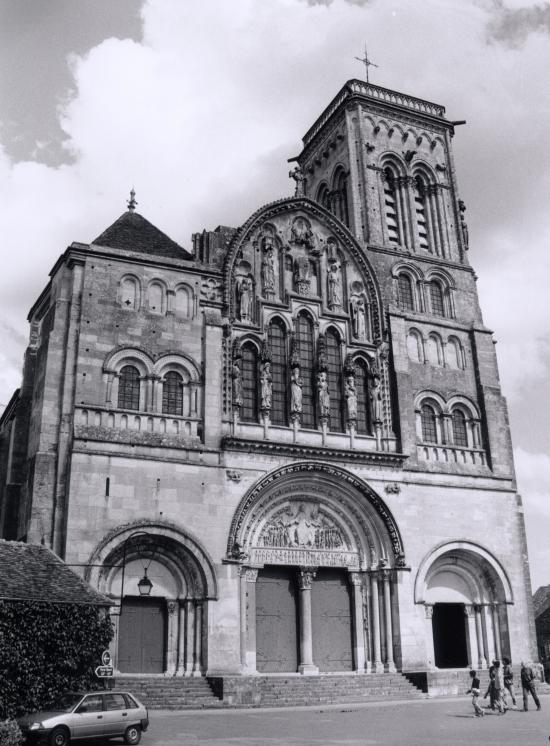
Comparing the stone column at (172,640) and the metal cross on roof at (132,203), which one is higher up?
the metal cross on roof at (132,203)

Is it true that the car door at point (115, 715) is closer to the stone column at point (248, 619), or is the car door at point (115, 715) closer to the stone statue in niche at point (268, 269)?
the stone column at point (248, 619)

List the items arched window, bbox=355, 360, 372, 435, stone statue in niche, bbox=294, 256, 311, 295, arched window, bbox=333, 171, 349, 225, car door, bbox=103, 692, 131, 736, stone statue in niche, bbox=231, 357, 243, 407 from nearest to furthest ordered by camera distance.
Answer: car door, bbox=103, 692, 131, 736, stone statue in niche, bbox=231, 357, 243, 407, arched window, bbox=355, 360, 372, 435, stone statue in niche, bbox=294, 256, 311, 295, arched window, bbox=333, 171, 349, 225

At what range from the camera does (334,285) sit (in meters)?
32.9

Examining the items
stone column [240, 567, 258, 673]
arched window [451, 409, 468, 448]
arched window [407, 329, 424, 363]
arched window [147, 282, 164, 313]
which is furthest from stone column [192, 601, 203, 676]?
arched window [407, 329, 424, 363]

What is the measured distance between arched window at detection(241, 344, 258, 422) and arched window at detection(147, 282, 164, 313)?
137 inches

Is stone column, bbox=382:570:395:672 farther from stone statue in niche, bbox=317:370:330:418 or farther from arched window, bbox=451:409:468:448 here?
arched window, bbox=451:409:468:448

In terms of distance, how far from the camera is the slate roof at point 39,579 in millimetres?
20172

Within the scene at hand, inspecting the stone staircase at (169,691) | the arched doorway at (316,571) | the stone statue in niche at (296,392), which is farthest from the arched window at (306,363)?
the stone staircase at (169,691)

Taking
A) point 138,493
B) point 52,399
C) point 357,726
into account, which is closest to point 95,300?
point 52,399

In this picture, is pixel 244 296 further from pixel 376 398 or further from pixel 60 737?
pixel 60 737

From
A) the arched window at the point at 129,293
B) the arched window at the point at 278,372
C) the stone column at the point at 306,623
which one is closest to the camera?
the stone column at the point at 306,623

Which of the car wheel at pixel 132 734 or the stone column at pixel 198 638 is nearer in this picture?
the car wheel at pixel 132 734

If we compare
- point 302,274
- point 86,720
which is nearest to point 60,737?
point 86,720

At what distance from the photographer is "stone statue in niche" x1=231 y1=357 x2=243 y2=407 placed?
95.0ft
